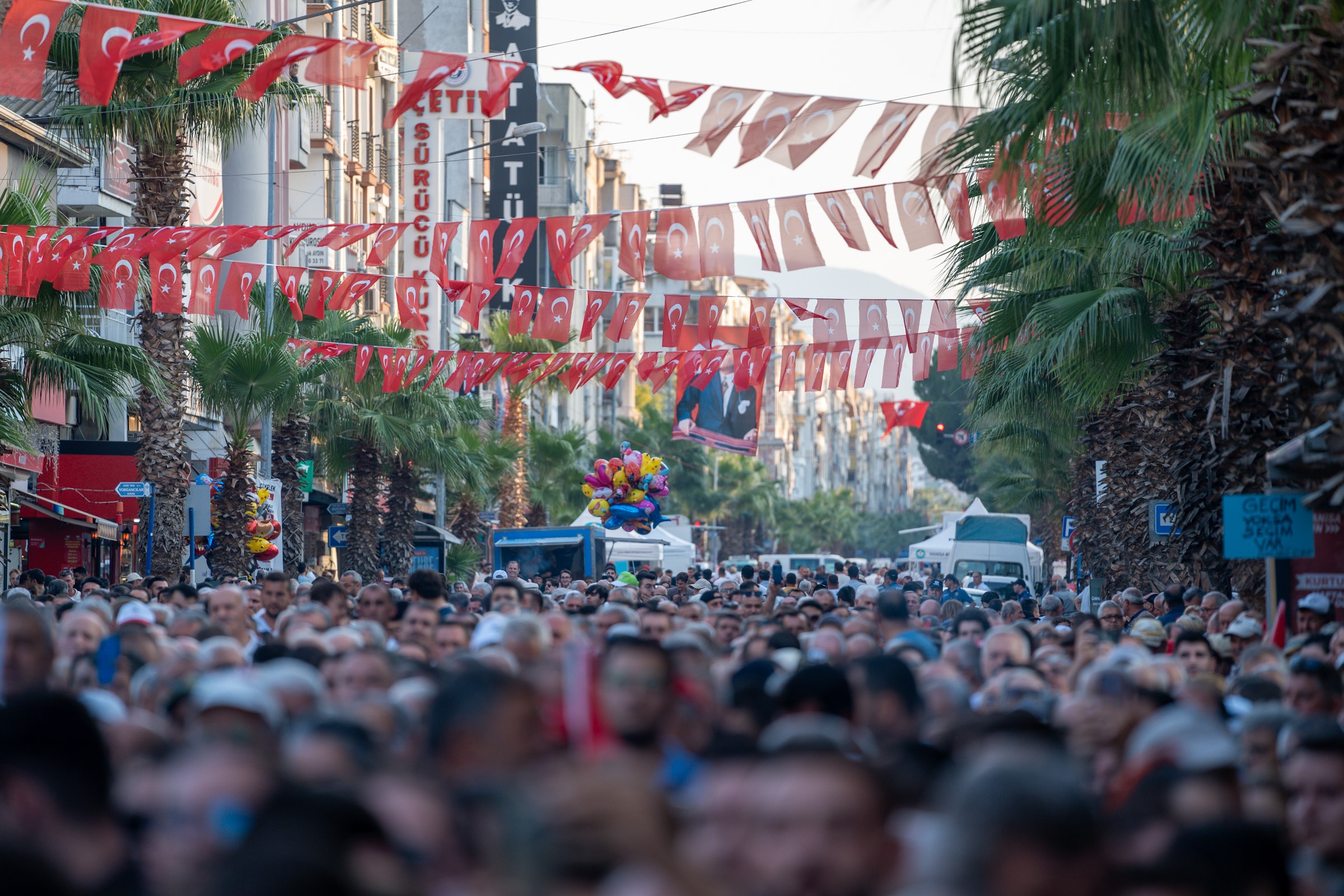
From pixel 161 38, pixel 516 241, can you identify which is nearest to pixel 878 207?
pixel 516 241

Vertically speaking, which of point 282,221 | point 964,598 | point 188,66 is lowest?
point 964,598

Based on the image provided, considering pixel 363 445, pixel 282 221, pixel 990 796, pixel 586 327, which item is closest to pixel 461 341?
pixel 282 221

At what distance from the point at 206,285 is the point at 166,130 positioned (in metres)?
1.94

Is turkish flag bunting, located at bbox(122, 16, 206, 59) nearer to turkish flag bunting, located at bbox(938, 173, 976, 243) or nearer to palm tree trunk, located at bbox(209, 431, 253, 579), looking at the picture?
turkish flag bunting, located at bbox(938, 173, 976, 243)

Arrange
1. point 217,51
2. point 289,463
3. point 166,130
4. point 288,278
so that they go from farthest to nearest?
1. point 289,463
2. point 288,278
3. point 166,130
4. point 217,51

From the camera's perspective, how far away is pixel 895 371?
23.3 metres

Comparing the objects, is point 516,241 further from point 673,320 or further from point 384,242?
point 673,320

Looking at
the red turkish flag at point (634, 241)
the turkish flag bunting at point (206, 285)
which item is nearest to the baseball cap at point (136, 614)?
the red turkish flag at point (634, 241)

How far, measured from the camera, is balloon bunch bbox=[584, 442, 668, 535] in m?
32.1

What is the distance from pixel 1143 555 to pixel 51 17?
48.5ft

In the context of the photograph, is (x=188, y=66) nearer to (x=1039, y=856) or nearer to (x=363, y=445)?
(x=1039, y=856)

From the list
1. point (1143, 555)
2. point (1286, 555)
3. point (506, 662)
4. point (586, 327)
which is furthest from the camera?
point (1143, 555)

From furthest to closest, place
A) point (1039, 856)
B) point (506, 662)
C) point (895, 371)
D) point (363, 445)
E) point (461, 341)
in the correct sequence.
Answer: point (461, 341) < point (363, 445) < point (895, 371) < point (506, 662) < point (1039, 856)

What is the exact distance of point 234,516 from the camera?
24.4 m
